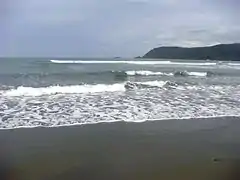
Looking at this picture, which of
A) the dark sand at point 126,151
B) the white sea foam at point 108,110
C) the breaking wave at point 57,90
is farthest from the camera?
the breaking wave at point 57,90

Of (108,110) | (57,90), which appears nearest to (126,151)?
(108,110)

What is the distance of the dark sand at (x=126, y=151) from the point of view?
182 centimetres

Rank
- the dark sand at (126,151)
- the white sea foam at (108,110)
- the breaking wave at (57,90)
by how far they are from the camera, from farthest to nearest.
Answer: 1. the breaking wave at (57,90)
2. the white sea foam at (108,110)
3. the dark sand at (126,151)

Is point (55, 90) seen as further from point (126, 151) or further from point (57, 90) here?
point (126, 151)

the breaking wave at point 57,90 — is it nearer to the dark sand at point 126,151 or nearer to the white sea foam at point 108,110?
the white sea foam at point 108,110

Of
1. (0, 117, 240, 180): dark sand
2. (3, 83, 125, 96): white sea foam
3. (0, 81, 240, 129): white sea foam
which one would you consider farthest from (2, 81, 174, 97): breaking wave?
(0, 117, 240, 180): dark sand

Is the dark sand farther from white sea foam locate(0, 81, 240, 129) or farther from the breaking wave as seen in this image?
the breaking wave

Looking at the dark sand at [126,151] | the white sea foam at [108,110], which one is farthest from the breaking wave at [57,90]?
the dark sand at [126,151]

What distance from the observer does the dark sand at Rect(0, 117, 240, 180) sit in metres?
1.82

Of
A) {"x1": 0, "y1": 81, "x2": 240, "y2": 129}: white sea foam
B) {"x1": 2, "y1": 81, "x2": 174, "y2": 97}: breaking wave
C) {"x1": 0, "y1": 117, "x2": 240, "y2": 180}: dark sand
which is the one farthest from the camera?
{"x1": 2, "y1": 81, "x2": 174, "y2": 97}: breaking wave

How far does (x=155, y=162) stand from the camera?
2086 mm

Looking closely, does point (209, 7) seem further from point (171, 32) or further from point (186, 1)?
point (171, 32)

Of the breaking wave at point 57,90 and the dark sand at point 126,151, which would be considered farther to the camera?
the breaking wave at point 57,90

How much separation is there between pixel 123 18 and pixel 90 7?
9.4 inches
